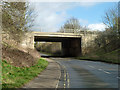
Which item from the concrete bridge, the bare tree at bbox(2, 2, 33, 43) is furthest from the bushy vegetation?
the bare tree at bbox(2, 2, 33, 43)

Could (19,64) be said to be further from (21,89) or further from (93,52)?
(93,52)

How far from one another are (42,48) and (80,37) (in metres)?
66.3

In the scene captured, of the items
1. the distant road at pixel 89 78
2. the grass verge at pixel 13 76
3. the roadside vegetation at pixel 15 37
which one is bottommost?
the distant road at pixel 89 78

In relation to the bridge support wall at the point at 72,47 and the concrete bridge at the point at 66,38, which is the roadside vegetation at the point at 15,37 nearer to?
the concrete bridge at the point at 66,38

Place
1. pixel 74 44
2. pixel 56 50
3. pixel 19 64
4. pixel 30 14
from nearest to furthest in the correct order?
pixel 19 64 → pixel 30 14 → pixel 74 44 → pixel 56 50

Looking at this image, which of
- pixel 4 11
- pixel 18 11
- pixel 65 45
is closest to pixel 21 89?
pixel 4 11

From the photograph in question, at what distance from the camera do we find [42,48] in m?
107

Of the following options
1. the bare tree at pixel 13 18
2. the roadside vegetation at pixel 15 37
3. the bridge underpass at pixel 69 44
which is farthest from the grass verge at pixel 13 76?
the bridge underpass at pixel 69 44

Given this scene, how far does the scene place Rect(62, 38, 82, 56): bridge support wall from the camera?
46125mm

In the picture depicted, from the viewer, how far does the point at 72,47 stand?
5109cm

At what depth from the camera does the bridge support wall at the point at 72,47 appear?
4612 centimetres

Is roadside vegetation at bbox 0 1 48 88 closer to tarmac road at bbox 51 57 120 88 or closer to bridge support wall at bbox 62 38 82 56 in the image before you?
tarmac road at bbox 51 57 120 88

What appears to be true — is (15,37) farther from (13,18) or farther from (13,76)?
(13,76)

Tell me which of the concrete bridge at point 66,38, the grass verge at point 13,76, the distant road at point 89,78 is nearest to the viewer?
the grass verge at point 13,76
